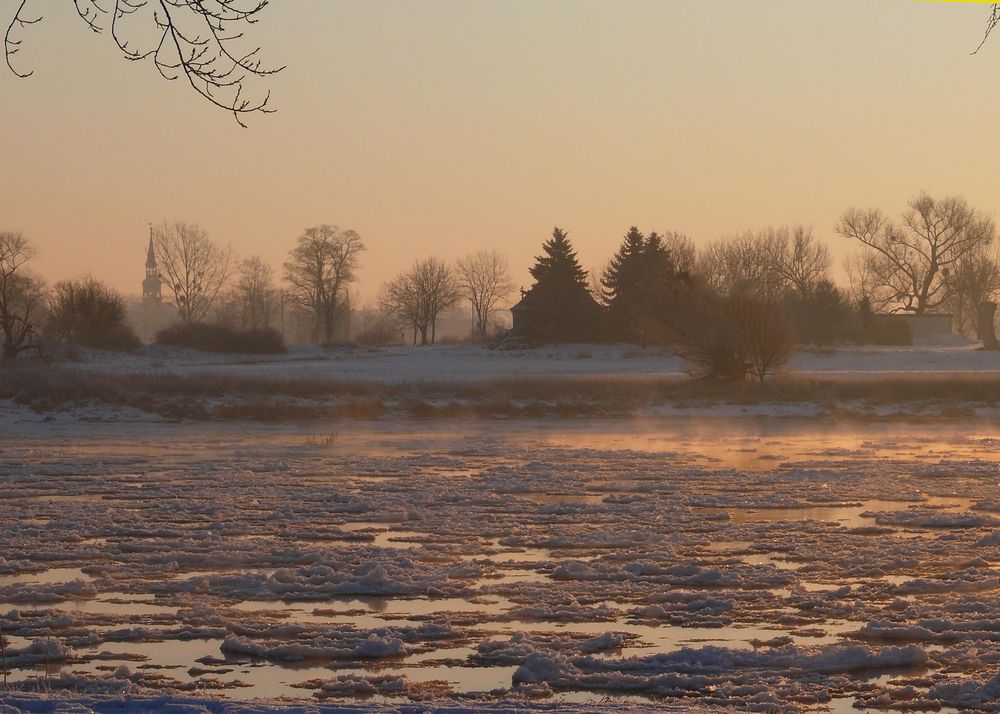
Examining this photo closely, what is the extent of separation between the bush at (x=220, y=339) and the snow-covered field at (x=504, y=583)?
56.0 metres

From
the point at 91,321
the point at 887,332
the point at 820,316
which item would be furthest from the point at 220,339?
the point at 887,332

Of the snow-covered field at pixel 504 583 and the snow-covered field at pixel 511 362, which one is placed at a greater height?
the snow-covered field at pixel 511 362

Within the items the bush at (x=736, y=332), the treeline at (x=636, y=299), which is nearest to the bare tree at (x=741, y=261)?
the treeline at (x=636, y=299)

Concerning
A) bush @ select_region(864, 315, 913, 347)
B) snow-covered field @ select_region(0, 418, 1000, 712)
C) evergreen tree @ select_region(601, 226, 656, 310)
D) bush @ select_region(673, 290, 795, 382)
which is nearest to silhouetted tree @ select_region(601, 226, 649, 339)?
evergreen tree @ select_region(601, 226, 656, 310)

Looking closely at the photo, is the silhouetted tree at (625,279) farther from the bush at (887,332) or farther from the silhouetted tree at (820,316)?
the bush at (887,332)

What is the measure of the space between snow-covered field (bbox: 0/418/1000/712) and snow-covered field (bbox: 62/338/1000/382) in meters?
30.3

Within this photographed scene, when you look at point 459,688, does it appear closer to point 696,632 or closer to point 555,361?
point 696,632

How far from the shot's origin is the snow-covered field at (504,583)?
813cm

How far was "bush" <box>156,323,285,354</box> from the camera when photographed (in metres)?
77.2

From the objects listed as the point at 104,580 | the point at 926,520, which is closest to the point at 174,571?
the point at 104,580

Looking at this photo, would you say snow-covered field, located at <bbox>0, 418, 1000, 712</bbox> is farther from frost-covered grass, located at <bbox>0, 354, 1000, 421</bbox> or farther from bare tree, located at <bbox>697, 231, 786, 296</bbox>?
bare tree, located at <bbox>697, 231, 786, 296</bbox>

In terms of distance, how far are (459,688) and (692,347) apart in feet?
110

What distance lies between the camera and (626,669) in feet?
27.6

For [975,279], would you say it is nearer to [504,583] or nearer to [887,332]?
[887,332]
